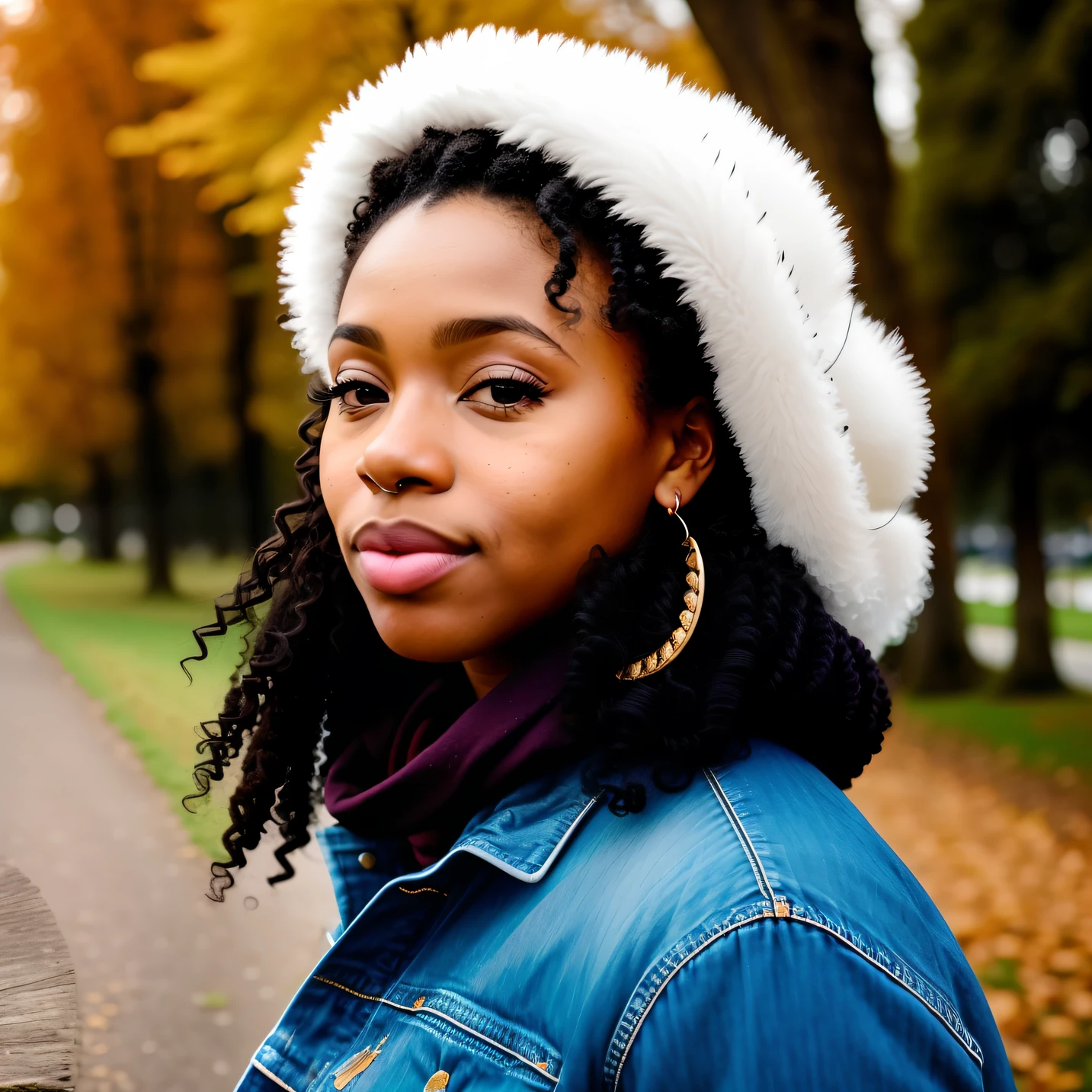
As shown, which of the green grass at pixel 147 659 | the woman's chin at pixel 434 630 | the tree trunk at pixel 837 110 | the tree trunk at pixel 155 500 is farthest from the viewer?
the tree trunk at pixel 155 500

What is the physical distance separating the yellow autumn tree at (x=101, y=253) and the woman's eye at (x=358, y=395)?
56.9ft

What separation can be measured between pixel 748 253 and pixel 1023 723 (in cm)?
1030

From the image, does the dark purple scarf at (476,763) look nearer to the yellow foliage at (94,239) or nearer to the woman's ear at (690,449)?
the woman's ear at (690,449)

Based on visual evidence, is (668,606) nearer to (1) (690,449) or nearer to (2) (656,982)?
(1) (690,449)

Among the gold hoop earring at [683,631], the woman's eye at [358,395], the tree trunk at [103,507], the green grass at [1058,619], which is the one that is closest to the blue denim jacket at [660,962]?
the gold hoop earring at [683,631]

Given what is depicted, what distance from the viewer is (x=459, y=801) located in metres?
1.54

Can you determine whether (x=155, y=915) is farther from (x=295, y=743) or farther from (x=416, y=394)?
(x=416, y=394)

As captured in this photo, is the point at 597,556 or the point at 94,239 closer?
the point at 597,556

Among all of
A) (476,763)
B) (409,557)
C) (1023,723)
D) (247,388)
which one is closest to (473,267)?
(409,557)

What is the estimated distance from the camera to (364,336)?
1536 millimetres

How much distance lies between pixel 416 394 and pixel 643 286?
0.36 m

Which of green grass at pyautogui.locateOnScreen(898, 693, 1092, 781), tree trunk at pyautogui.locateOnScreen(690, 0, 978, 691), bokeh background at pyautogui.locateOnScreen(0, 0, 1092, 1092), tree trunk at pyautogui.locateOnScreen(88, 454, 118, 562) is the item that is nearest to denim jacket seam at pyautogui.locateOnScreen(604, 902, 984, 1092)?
bokeh background at pyautogui.locateOnScreen(0, 0, 1092, 1092)

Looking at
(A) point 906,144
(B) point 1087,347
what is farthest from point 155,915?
(A) point 906,144

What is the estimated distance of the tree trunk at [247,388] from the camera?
61.0 ft
